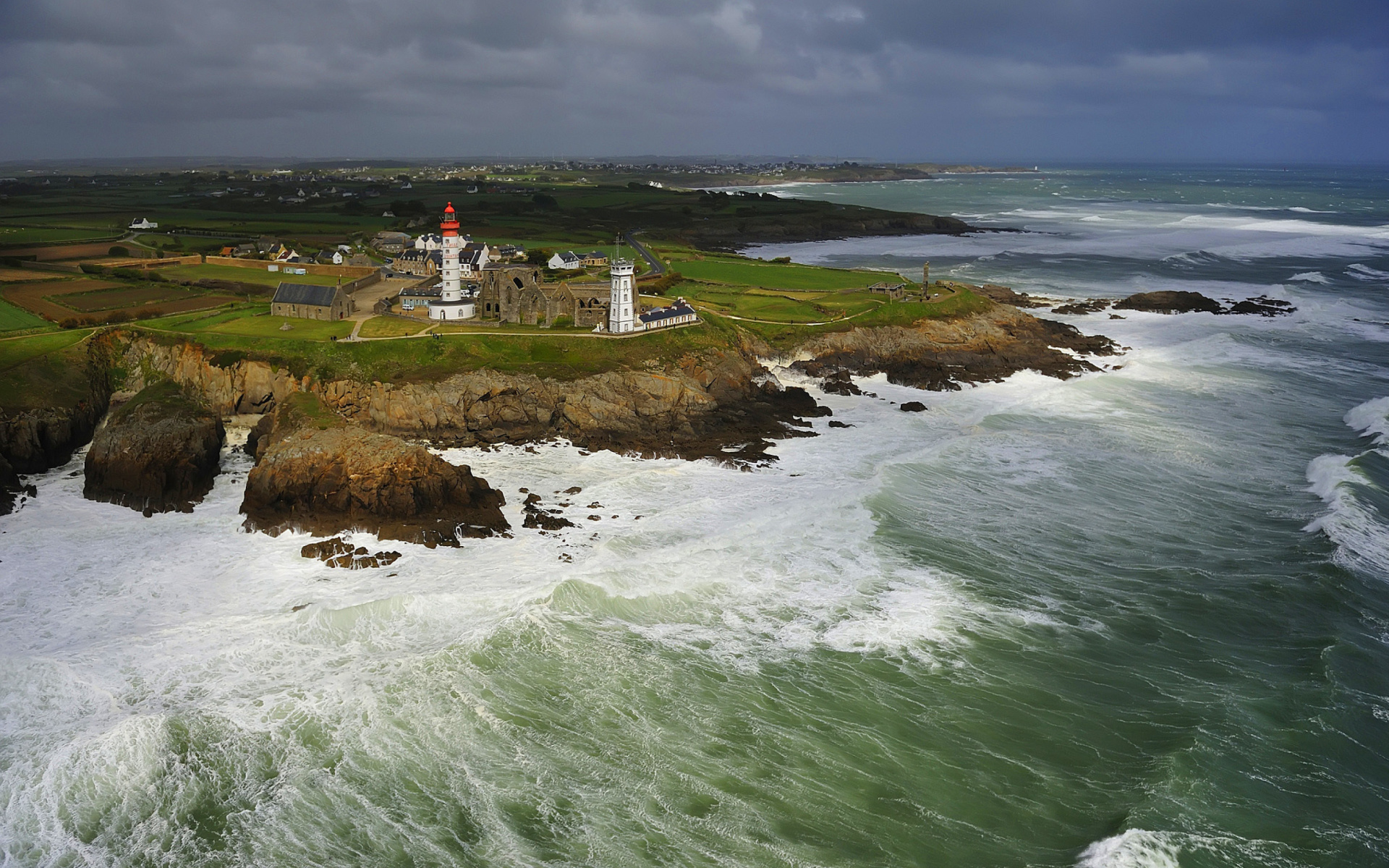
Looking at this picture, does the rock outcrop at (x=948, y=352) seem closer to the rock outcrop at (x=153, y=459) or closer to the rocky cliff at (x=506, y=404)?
the rocky cliff at (x=506, y=404)

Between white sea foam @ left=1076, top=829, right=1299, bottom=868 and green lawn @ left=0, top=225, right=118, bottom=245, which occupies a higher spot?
green lawn @ left=0, top=225, right=118, bottom=245

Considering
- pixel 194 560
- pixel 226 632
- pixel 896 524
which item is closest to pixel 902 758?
pixel 896 524

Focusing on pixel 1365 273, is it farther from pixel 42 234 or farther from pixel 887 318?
pixel 42 234

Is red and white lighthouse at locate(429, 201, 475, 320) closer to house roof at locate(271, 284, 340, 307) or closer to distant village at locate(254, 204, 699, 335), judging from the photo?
distant village at locate(254, 204, 699, 335)

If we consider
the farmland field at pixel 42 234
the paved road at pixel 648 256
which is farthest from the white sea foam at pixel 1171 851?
the farmland field at pixel 42 234

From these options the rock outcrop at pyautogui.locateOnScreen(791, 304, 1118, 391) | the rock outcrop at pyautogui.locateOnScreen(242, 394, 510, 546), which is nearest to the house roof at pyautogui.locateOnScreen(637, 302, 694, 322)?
the rock outcrop at pyautogui.locateOnScreen(791, 304, 1118, 391)

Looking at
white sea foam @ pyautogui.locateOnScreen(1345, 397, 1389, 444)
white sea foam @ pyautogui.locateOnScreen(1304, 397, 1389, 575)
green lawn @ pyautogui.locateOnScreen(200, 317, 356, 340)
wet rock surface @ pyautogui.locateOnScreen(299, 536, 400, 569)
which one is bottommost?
wet rock surface @ pyautogui.locateOnScreen(299, 536, 400, 569)
